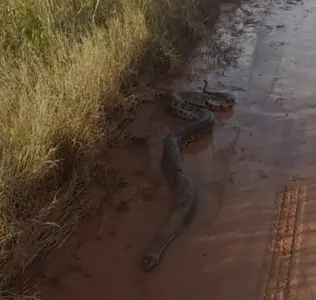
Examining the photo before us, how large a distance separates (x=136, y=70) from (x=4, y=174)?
163 inches

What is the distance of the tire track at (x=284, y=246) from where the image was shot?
496 centimetres

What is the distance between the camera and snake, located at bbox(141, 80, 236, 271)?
5.62 meters

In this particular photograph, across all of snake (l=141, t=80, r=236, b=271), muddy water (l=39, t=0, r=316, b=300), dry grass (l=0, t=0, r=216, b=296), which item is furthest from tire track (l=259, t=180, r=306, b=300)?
dry grass (l=0, t=0, r=216, b=296)

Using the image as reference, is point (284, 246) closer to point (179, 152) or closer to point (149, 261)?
point (149, 261)

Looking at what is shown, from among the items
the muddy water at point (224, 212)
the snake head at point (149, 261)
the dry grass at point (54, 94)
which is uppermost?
the dry grass at point (54, 94)

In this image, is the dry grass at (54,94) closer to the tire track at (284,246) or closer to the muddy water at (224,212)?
the muddy water at (224,212)

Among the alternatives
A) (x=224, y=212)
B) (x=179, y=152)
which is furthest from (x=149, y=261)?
(x=179, y=152)

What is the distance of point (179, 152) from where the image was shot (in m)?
7.15

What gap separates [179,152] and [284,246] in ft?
6.82

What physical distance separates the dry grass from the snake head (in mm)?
800

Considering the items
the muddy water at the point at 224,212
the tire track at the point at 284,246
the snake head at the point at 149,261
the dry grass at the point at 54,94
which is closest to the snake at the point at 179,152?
the snake head at the point at 149,261

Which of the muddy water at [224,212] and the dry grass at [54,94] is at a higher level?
the dry grass at [54,94]

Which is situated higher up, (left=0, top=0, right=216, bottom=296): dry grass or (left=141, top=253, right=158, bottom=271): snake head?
(left=0, top=0, right=216, bottom=296): dry grass

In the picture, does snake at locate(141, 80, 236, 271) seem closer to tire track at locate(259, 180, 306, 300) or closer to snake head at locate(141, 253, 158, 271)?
snake head at locate(141, 253, 158, 271)
